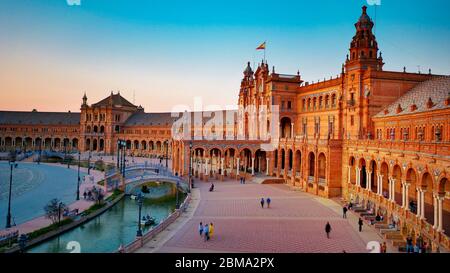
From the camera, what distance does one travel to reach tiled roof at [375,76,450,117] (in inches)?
1260

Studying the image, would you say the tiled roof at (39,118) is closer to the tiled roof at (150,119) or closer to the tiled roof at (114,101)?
the tiled roof at (114,101)

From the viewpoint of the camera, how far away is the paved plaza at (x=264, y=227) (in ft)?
76.2

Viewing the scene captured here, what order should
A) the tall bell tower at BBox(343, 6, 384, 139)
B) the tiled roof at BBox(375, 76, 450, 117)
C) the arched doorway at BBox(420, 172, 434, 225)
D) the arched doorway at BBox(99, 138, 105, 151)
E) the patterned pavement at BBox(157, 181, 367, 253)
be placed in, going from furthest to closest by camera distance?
the arched doorway at BBox(99, 138, 105, 151), the tall bell tower at BBox(343, 6, 384, 139), the tiled roof at BBox(375, 76, 450, 117), the arched doorway at BBox(420, 172, 434, 225), the patterned pavement at BBox(157, 181, 367, 253)

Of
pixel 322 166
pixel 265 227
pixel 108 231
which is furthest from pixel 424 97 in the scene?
pixel 108 231

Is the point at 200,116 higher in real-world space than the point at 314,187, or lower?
higher

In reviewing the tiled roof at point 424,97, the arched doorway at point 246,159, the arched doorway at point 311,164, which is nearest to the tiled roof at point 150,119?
the arched doorway at point 246,159

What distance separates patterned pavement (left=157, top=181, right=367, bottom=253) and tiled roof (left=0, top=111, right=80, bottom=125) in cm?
9154

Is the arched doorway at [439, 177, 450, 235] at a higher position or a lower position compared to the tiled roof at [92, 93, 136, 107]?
lower

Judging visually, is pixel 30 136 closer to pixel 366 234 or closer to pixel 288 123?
pixel 288 123

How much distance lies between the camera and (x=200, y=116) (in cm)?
9944

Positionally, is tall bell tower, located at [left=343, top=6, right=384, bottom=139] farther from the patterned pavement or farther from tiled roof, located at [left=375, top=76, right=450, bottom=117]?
the patterned pavement

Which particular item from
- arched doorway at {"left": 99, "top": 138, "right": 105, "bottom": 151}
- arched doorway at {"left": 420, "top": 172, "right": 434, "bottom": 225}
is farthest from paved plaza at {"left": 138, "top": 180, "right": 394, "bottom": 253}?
arched doorway at {"left": 99, "top": 138, "right": 105, "bottom": 151}
